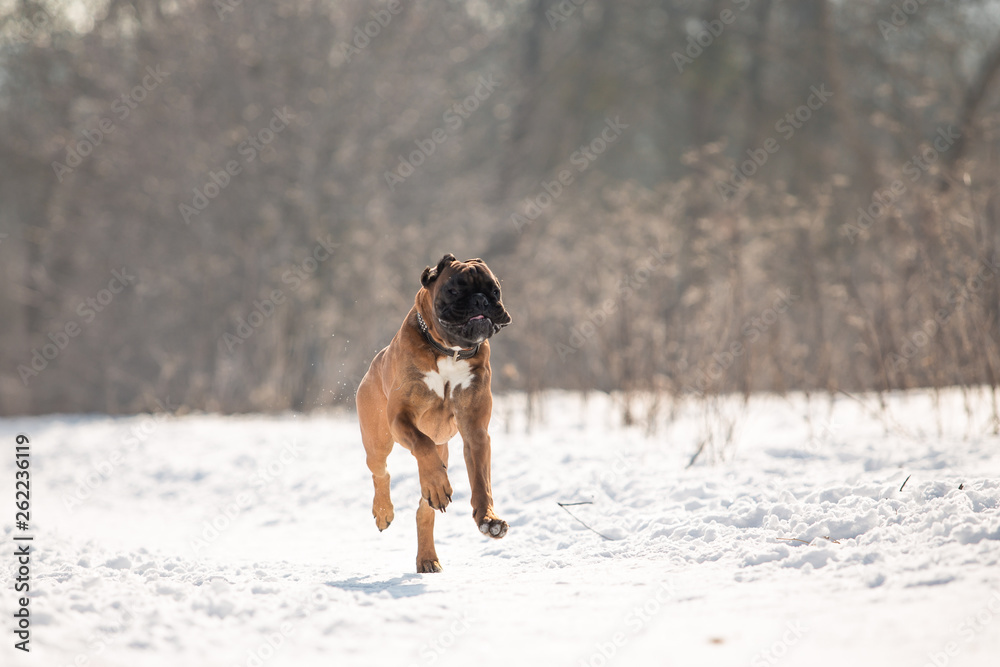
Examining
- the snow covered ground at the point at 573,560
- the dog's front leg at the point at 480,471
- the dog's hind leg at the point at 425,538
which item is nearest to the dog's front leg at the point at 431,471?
the dog's front leg at the point at 480,471

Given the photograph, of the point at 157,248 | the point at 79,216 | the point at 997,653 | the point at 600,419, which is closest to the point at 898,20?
the point at 600,419

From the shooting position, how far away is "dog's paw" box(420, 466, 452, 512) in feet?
13.6

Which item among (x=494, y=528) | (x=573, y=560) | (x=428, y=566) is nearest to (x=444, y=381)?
(x=494, y=528)

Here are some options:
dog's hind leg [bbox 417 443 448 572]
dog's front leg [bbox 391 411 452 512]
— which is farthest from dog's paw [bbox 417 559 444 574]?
dog's front leg [bbox 391 411 452 512]

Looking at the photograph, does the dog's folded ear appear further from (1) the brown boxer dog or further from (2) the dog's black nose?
(2) the dog's black nose

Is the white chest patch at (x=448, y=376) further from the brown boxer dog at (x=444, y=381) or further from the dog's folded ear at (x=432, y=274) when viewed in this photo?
the dog's folded ear at (x=432, y=274)

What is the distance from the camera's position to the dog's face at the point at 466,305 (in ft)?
13.3

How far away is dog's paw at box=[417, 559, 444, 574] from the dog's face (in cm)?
129

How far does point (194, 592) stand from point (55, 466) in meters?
8.15

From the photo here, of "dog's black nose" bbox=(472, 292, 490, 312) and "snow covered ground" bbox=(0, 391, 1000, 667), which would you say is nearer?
"snow covered ground" bbox=(0, 391, 1000, 667)

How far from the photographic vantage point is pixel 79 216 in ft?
62.5

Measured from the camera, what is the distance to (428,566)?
472 cm

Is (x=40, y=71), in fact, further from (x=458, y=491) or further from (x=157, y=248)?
(x=458, y=491)

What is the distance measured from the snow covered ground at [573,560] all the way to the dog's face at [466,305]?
117 cm
